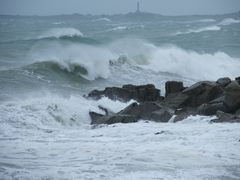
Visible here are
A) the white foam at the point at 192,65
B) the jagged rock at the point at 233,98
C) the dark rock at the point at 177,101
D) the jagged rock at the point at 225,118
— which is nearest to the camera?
the jagged rock at the point at 225,118

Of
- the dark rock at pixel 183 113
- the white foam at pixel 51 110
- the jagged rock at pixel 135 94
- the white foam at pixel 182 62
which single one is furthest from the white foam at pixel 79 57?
the dark rock at pixel 183 113

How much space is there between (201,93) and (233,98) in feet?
5.76

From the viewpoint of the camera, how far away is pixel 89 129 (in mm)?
9148

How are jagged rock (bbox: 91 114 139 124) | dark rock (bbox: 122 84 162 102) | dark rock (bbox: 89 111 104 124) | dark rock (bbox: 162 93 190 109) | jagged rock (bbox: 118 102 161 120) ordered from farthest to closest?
dark rock (bbox: 122 84 162 102) < dark rock (bbox: 162 93 190 109) < dark rock (bbox: 89 111 104 124) < jagged rock (bbox: 118 102 161 120) < jagged rock (bbox: 91 114 139 124)

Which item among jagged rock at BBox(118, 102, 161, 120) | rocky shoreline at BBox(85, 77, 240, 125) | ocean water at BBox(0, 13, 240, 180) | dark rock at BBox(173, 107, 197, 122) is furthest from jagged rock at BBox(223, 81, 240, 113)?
jagged rock at BBox(118, 102, 161, 120)

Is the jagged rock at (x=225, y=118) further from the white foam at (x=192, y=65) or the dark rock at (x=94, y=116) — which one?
the white foam at (x=192, y=65)

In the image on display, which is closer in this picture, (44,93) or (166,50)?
(44,93)

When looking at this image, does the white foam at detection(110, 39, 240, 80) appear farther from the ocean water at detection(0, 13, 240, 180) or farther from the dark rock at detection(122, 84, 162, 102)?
the dark rock at detection(122, 84, 162, 102)

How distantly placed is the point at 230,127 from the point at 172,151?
1.84m

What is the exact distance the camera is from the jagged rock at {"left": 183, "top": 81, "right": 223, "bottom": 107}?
34.7 ft

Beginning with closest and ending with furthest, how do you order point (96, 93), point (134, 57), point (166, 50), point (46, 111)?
point (46, 111)
point (96, 93)
point (134, 57)
point (166, 50)

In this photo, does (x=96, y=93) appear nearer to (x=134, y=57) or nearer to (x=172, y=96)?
(x=172, y=96)

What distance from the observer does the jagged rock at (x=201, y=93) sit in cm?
1059

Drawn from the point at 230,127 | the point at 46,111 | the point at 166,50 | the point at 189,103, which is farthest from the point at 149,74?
the point at 230,127
